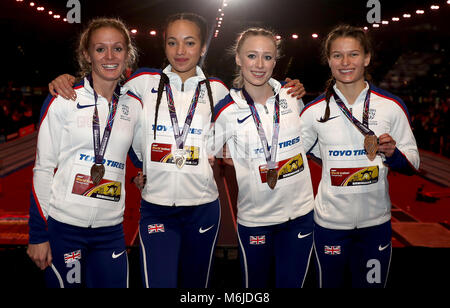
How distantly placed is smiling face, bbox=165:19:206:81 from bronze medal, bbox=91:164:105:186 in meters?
0.71

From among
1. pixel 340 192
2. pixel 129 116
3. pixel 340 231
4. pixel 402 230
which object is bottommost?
pixel 402 230

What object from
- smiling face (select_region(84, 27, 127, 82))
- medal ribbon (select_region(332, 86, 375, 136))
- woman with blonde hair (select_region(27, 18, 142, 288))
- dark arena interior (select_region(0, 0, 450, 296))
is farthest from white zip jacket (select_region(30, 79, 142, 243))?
medal ribbon (select_region(332, 86, 375, 136))

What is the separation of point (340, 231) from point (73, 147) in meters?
1.52

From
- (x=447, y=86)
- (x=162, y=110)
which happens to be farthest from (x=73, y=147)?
(x=447, y=86)

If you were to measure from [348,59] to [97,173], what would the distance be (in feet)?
4.96

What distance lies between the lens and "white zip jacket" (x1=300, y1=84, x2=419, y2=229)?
83.5 inches

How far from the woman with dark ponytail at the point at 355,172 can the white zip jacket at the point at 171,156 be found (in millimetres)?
660

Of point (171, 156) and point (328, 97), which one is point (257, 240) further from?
point (328, 97)

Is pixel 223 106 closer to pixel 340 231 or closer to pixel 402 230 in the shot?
pixel 340 231

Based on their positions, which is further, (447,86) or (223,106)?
(447,86)

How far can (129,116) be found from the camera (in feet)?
6.86

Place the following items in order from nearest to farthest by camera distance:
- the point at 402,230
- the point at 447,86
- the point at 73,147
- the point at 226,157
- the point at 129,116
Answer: the point at 73,147 < the point at 129,116 < the point at 226,157 < the point at 402,230 < the point at 447,86

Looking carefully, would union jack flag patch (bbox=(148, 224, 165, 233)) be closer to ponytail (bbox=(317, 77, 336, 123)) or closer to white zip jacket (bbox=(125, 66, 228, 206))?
white zip jacket (bbox=(125, 66, 228, 206))

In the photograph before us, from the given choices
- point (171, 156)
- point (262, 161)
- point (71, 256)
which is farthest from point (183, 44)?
point (71, 256)
